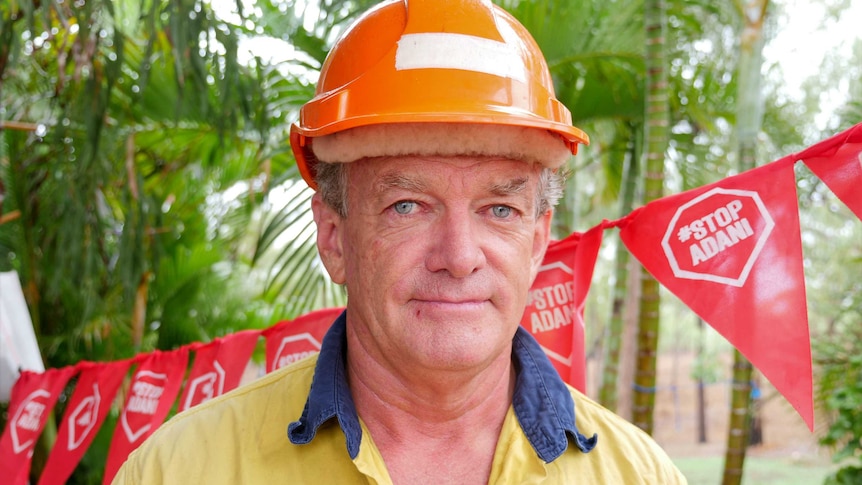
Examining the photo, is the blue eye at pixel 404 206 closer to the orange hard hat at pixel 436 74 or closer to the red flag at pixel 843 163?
the orange hard hat at pixel 436 74

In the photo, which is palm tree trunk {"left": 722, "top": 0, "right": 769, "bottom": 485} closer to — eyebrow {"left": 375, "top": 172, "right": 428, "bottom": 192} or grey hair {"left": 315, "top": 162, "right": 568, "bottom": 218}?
grey hair {"left": 315, "top": 162, "right": 568, "bottom": 218}

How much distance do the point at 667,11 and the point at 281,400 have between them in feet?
8.84

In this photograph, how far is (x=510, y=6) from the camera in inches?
145

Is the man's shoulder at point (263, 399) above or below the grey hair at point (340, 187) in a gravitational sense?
below

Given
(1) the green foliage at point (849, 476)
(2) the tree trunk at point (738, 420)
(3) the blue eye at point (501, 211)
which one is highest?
(3) the blue eye at point (501, 211)

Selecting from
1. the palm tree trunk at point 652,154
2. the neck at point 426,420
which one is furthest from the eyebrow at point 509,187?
the palm tree trunk at point 652,154

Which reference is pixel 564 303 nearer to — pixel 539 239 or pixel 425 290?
pixel 539 239

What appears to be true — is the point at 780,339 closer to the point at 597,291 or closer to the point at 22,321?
the point at 22,321

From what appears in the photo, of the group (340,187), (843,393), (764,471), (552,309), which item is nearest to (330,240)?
(340,187)

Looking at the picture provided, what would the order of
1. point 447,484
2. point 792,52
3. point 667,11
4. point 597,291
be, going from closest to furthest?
point 447,484 → point 667,11 → point 792,52 → point 597,291

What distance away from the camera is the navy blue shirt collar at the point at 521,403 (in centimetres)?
172

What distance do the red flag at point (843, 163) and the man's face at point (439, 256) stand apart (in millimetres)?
623

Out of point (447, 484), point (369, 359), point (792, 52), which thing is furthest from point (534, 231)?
point (792, 52)

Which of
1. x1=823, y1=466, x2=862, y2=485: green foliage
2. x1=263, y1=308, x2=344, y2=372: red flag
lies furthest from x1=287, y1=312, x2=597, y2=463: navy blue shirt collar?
x1=823, y1=466, x2=862, y2=485: green foliage
